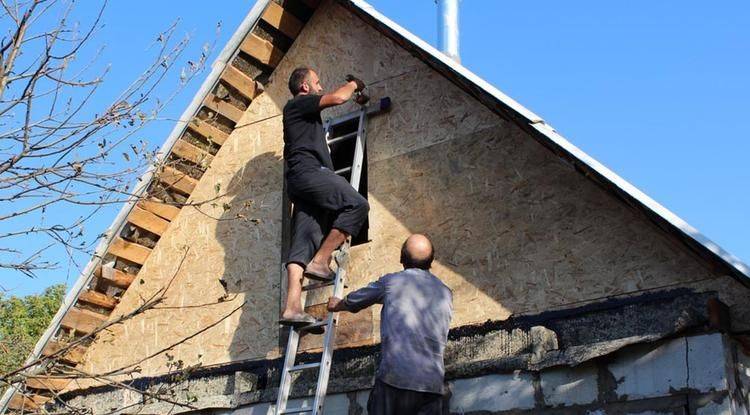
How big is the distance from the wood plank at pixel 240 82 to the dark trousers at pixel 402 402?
4.01 metres

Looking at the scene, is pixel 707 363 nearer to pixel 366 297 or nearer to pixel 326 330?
pixel 366 297

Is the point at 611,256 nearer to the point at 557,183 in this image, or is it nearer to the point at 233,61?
the point at 557,183

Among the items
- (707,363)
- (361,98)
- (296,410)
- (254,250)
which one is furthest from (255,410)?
(707,363)

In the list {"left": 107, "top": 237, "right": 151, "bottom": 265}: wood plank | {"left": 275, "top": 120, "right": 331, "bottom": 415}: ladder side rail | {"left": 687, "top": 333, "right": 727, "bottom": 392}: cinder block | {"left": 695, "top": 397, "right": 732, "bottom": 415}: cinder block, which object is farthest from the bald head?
{"left": 107, "top": 237, "right": 151, "bottom": 265}: wood plank

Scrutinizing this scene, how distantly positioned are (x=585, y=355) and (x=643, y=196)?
1.00 meters

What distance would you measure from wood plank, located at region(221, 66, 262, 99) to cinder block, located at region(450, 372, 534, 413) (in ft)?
12.5

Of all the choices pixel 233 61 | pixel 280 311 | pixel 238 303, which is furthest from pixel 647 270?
pixel 233 61

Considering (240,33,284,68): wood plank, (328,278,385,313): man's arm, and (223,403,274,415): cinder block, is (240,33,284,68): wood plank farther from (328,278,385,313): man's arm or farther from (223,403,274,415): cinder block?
(328,278,385,313): man's arm

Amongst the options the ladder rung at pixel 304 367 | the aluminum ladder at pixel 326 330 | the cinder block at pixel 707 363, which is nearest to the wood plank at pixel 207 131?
the aluminum ladder at pixel 326 330

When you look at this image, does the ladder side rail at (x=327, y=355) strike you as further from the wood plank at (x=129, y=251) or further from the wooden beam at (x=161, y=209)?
the wood plank at (x=129, y=251)

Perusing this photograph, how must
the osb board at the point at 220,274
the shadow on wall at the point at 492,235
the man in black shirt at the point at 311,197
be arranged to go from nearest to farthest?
the shadow on wall at the point at 492,235, the man in black shirt at the point at 311,197, the osb board at the point at 220,274

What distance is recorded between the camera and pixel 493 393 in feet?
19.0

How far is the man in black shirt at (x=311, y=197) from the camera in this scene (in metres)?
6.41

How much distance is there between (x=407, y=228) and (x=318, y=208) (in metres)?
0.75
